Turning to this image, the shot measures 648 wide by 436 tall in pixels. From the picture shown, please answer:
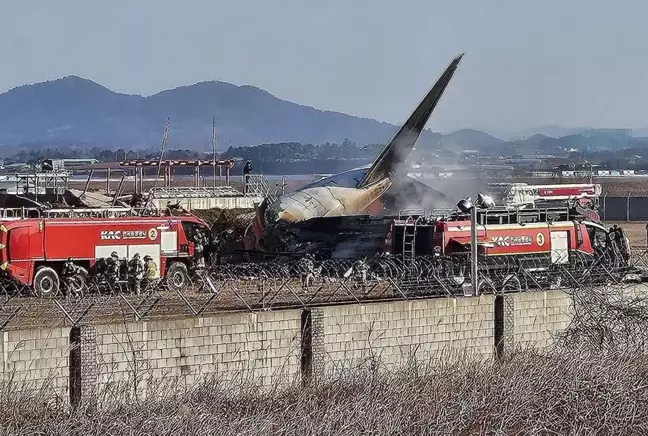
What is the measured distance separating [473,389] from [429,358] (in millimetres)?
4977

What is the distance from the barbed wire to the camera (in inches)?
974

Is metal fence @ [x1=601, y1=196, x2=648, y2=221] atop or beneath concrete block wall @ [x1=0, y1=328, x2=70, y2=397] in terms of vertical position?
beneath

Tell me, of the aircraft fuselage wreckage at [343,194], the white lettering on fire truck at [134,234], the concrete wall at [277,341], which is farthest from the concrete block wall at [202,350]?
the aircraft fuselage wreckage at [343,194]

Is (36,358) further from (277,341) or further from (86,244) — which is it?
(86,244)

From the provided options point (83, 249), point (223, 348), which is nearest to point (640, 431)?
point (223, 348)

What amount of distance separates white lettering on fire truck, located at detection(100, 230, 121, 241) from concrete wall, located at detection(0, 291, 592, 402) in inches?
502

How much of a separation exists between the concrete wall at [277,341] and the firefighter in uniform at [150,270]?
1146 centimetres

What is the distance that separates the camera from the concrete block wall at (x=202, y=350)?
20.8m

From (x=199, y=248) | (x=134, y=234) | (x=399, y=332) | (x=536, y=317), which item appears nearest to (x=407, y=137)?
(x=199, y=248)

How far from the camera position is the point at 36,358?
1995cm

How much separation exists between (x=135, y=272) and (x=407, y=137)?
20933 mm

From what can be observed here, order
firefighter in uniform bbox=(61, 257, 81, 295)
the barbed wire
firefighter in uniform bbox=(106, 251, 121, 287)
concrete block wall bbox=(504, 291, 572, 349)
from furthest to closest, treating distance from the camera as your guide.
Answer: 1. firefighter in uniform bbox=(106, 251, 121, 287)
2. firefighter in uniform bbox=(61, 257, 81, 295)
3. concrete block wall bbox=(504, 291, 572, 349)
4. the barbed wire

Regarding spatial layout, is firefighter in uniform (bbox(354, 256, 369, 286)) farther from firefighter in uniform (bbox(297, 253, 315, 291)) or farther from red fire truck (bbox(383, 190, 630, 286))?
red fire truck (bbox(383, 190, 630, 286))

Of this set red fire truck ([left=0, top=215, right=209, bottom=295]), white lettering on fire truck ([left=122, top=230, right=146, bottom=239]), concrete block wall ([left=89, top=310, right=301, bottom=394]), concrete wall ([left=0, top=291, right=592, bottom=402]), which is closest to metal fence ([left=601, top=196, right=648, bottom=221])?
red fire truck ([left=0, top=215, right=209, bottom=295])
